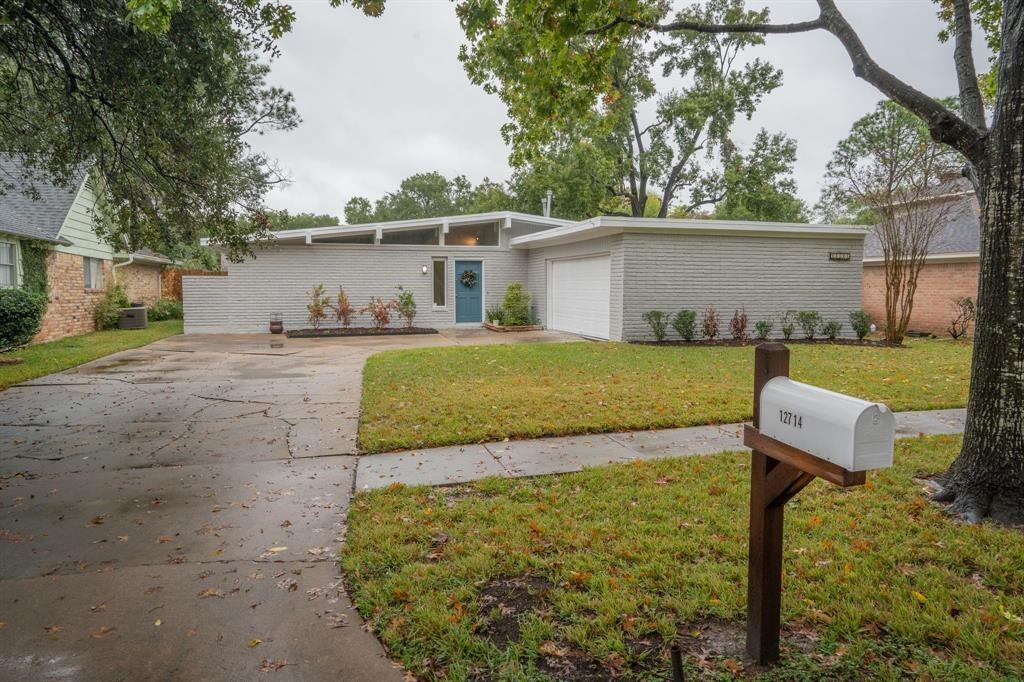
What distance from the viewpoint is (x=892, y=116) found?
21031 mm

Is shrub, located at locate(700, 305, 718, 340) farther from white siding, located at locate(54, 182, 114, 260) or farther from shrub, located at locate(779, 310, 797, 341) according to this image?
white siding, located at locate(54, 182, 114, 260)

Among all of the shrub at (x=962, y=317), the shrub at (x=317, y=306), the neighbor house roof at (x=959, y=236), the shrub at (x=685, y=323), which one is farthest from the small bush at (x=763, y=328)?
the shrub at (x=317, y=306)

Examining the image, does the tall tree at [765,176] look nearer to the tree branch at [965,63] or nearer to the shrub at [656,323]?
the shrub at [656,323]

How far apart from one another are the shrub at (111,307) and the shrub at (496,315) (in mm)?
11466

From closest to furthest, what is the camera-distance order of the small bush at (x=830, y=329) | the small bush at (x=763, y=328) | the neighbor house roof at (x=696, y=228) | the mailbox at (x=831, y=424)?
1. the mailbox at (x=831, y=424)
2. the neighbor house roof at (x=696, y=228)
3. the small bush at (x=763, y=328)
4. the small bush at (x=830, y=329)

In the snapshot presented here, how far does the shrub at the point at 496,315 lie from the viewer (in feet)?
58.2

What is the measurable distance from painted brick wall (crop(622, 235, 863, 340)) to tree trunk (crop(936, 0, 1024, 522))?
31.1 feet

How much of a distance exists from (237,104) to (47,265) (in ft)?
35.7

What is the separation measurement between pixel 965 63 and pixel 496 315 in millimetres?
14133

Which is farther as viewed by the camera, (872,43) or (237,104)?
(872,43)

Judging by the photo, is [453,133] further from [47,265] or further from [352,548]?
[352,548]

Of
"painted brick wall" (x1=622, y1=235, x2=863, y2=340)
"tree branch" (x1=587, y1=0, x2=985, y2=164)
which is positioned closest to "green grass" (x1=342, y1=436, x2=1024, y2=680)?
"tree branch" (x1=587, y1=0, x2=985, y2=164)

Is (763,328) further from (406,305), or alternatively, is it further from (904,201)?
(406,305)

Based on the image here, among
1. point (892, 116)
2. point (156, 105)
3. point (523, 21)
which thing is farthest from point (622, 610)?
point (892, 116)
